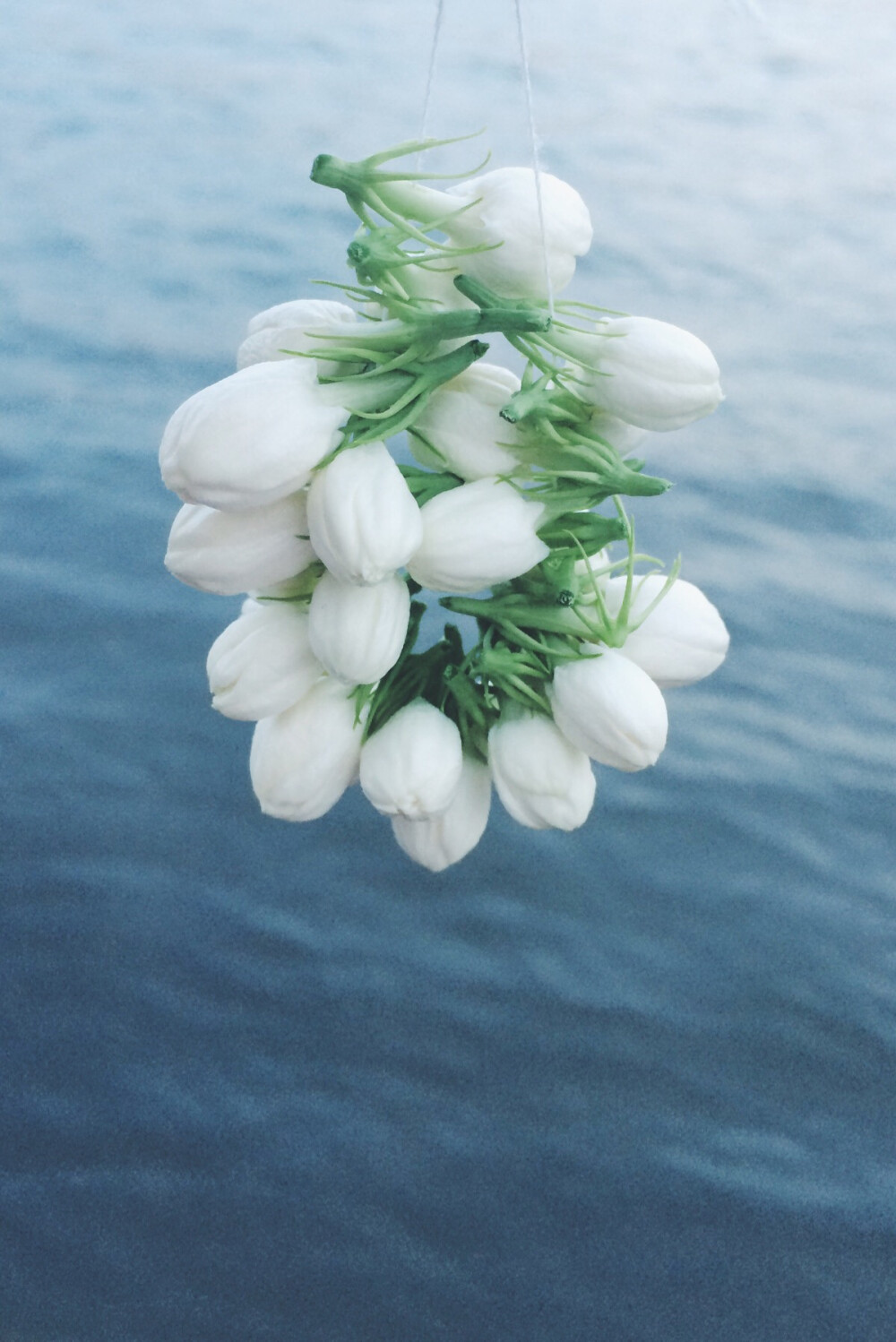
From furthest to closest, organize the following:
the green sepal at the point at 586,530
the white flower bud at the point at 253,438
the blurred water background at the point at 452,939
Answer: the blurred water background at the point at 452,939 < the green sepal at the point at 586,530 < the white flower bud at the point at 253,438

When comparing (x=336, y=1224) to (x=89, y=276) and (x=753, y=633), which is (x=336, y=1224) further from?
(x=89, y=276)

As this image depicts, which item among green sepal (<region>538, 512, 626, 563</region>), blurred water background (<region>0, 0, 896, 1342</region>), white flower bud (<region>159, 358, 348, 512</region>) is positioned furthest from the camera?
blurred water background (<region>0, 0, 896, 1342</region>)

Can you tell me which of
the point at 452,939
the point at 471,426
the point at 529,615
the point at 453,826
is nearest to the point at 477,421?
the point at 471,426

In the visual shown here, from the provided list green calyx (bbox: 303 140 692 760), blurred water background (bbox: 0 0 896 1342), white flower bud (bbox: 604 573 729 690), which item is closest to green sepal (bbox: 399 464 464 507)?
green calyx (bbox: 303 140 692 760)

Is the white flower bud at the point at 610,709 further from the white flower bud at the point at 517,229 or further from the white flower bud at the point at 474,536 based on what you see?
the white flower bud at the point at 517,229

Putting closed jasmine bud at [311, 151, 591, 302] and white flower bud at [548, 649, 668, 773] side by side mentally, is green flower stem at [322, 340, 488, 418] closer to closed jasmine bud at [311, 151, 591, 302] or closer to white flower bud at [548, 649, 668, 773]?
closed jasmine bud at [311, 151, 591, 302]

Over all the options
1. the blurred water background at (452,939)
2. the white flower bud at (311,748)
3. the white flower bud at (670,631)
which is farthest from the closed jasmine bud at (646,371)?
the blurred water background at (452,939)
